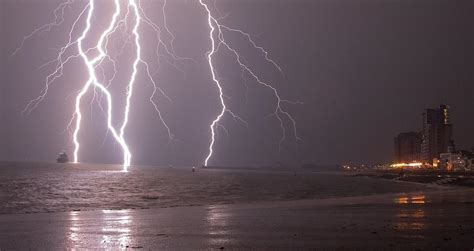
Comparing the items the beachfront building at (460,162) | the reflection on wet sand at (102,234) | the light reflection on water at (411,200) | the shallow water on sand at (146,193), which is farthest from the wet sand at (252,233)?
the beachfront building at (460,162)

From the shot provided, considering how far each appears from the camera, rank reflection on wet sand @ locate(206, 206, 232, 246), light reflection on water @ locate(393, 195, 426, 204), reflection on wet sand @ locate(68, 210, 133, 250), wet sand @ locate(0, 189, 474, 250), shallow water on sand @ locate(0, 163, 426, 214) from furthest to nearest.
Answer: shallow water on sand @ locate(0, 163, 426, 214) → light reflection on water @ locate(393, 195, 426, 204) → reflection on wet sand @ locate(206, 206, 232, 246) → reflection on wet sand @ locate(68, 210, 133, 250) → wet sand @ locate(0, 189, 474, 250)

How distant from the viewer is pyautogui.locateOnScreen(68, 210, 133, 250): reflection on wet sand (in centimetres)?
1224

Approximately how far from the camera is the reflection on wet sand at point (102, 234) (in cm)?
1224

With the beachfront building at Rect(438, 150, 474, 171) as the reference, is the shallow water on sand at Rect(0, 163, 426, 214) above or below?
below

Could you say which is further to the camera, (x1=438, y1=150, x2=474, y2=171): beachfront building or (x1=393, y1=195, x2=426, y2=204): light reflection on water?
(x1=438, y1=150, x2=474, y2=171): beachfront building

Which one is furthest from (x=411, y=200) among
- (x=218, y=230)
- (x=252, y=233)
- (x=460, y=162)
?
(x=460, y=162)

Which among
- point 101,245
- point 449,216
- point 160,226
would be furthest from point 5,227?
point 449,216

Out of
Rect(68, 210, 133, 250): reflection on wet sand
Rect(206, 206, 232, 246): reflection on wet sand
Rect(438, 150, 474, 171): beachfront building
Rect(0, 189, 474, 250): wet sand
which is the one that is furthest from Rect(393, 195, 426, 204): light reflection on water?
Rect(438, 150, 474, 171): beachfront building

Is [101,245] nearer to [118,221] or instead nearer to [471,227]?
[118,221]

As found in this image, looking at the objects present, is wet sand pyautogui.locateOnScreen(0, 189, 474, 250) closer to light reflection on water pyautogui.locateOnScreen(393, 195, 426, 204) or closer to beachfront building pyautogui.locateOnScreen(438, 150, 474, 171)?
light reflection on water pyautogui.locateOnScreen(393, 195, 426, 204)

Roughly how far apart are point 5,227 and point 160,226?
190 inches

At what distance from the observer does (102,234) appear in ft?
46.6

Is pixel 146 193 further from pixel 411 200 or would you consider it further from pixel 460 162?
pixel 460 162

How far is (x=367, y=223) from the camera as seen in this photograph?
53.5ft
